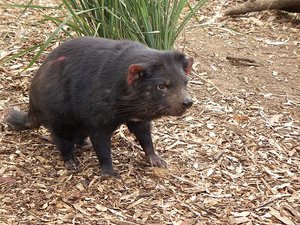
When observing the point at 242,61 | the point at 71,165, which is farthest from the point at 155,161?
the point at 242,61

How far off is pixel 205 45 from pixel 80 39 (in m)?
2.31

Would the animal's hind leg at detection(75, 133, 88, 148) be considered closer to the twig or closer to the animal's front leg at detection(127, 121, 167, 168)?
the animal's front leg at detection(127, 121, 167, 168)

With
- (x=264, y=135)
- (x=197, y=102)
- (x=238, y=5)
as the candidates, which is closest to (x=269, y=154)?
(x=264, y=135)

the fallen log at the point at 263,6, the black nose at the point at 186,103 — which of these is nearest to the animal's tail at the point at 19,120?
the black nose at the point at 186,103

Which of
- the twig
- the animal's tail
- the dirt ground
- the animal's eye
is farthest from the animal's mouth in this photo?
the twig

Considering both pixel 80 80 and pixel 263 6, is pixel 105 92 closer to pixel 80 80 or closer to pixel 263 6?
pixel 80 80

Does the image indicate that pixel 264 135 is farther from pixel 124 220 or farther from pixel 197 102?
pixel 124 220

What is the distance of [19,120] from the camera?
410 centimetres

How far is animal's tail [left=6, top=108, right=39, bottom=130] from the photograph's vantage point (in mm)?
4053

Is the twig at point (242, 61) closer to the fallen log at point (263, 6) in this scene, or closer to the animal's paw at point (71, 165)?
the fallen log at point (263, 6)

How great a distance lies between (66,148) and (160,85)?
937 millimetres

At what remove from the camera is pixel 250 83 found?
5070mm

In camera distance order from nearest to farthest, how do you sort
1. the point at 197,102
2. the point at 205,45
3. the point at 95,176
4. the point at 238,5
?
the point at 95,176 < the point at 197,102 < the point at 205,45 < the point at 238,5

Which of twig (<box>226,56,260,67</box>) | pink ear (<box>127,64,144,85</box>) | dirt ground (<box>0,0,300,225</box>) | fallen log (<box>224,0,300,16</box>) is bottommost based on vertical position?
fallen log (<box>224,0,300,16</box>)
